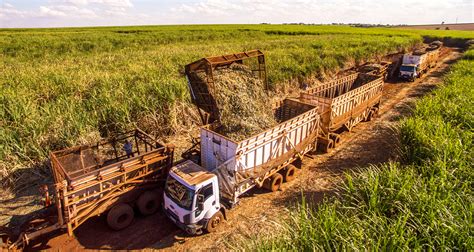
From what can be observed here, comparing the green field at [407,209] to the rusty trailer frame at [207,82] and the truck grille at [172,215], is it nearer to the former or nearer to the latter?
the truck grille at [172,215]

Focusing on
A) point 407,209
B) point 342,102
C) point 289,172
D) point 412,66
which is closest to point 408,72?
point 412,66

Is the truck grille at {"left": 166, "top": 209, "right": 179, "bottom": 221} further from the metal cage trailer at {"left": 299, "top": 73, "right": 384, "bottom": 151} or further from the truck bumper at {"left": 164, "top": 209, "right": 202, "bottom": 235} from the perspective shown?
the metal cage trailer at {"left": 299, "top": 73, "right": 384, "bottom": 151}

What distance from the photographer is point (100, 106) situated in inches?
499

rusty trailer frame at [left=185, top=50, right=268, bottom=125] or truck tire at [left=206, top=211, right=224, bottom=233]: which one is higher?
rusty trailer frame at [left=185, top=50, right=268, bottom=125]

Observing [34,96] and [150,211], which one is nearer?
[150,211]

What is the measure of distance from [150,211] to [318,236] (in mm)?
5644

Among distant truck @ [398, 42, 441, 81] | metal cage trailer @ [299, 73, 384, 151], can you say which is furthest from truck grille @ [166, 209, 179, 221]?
distant truck @ [398, 42, 441, 81]

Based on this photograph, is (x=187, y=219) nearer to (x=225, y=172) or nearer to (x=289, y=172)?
(x=225, y=172)

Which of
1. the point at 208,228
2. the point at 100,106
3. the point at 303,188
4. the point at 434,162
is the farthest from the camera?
the point at 100,106

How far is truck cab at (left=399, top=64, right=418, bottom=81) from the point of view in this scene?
25.3 m

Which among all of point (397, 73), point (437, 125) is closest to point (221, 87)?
point (437, 125)

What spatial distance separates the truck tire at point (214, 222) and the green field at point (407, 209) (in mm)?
2729

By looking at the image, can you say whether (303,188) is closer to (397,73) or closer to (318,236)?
(318,236)

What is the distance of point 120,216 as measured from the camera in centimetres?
799
